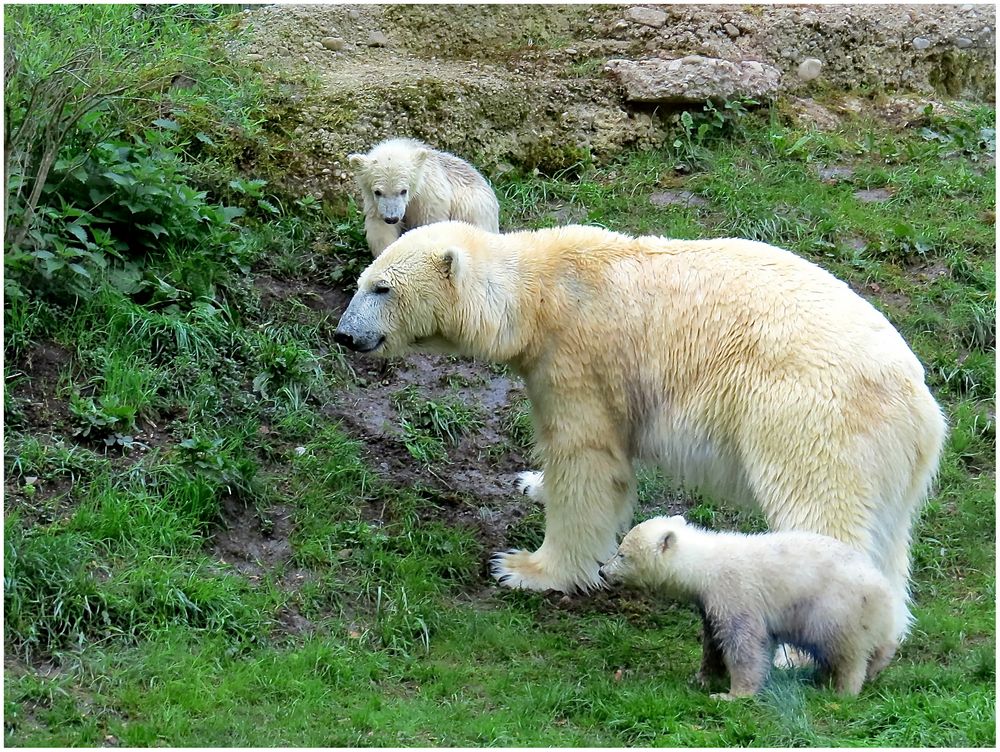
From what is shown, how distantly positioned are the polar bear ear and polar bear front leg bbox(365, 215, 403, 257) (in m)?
2.24

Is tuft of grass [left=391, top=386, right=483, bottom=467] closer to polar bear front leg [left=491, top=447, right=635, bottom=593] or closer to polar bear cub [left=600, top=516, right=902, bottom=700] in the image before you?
polar bear front leg [left=491, top=447, right=635, bottom=593]

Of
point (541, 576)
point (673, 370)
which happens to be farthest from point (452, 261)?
point (541, 576)

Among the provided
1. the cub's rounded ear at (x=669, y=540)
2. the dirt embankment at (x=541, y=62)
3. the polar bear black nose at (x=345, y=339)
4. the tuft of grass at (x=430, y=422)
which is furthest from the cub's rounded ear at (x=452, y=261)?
the dirt embankment at (x=541, y=62)

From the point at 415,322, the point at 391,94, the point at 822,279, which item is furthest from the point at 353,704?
the point at 391,94

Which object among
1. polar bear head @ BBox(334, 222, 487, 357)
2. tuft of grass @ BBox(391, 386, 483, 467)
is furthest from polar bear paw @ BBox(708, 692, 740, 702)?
tuft of grass @ BBox(391, 386, 483, 467)

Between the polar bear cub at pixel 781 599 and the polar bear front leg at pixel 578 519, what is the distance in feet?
3.35

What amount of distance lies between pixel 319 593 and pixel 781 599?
2331mm

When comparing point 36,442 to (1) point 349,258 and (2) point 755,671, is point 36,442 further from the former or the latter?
(2) point 755,671

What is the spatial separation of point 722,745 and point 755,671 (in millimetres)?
422

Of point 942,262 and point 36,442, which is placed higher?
point 942,262

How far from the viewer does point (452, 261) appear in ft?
21.1

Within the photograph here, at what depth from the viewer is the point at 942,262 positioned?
31.0ft

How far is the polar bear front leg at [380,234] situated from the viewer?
28.4 feet

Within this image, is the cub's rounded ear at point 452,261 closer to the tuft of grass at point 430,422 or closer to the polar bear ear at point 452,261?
the polar bear ear at point 452,261
